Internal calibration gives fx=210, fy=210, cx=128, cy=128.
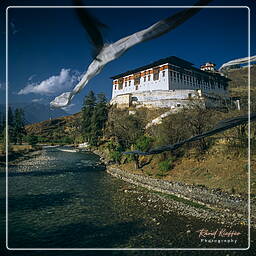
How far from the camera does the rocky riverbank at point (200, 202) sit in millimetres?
7730

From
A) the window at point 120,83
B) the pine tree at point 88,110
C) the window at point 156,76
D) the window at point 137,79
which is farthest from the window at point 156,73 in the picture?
the pine tree at point 88,110

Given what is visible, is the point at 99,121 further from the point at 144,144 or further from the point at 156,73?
the point at 144,144

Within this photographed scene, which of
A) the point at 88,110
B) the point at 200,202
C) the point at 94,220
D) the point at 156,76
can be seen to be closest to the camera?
the point at 94,220

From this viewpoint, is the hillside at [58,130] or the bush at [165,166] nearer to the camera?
the bush at [165,166]

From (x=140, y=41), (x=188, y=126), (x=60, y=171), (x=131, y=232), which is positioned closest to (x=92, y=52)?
(x=140, y=41)

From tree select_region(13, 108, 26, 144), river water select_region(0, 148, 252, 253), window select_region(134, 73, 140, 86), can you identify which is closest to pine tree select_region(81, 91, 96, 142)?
window select_region(134, 73, 140, 86)

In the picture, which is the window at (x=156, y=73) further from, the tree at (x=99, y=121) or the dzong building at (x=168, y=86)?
the tree at (x=99, y=121)

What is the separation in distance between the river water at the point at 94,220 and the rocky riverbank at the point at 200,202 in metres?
0.50

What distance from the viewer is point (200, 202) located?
941 cm

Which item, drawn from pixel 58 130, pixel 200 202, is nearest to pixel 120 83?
pixel 58 130

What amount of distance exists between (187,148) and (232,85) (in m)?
40.5

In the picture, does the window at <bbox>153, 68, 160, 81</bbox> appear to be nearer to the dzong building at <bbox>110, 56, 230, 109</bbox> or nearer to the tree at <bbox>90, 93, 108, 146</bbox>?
the dzong building at <bbox>110, 56, 230, 109</bbox>

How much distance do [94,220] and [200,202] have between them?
188 inches

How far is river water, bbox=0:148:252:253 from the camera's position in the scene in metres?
6.24
